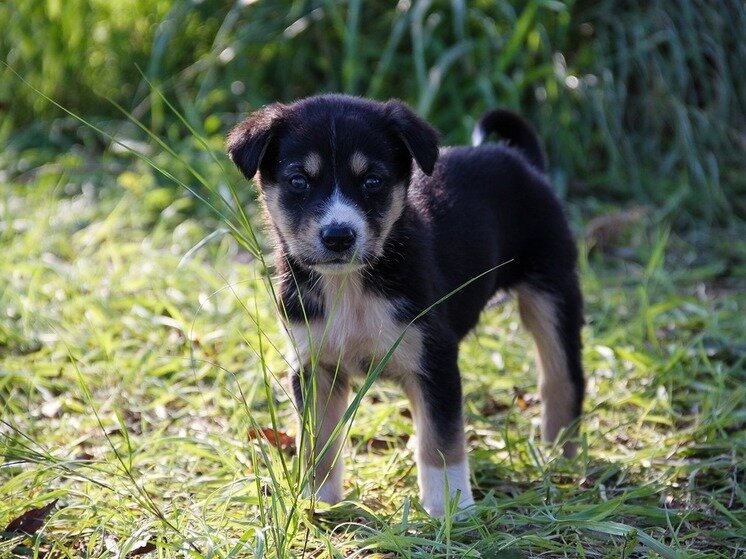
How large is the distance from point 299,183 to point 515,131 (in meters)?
1.57

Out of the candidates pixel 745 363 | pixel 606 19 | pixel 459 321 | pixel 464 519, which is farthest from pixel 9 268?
pixel 606 19

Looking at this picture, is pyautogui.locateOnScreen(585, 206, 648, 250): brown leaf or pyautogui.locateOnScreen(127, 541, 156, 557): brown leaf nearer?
pyautogui.locateOnScreen(127, 541, 156, 557): brown leaf

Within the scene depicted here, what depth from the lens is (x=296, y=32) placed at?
7.09 meters

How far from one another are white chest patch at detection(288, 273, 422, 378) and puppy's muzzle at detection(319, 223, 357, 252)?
20cm

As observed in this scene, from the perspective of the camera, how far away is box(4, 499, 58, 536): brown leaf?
10.2 ft

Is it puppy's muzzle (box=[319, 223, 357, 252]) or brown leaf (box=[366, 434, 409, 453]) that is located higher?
puppy's muzzle (box=[319, 223, 357, 252])

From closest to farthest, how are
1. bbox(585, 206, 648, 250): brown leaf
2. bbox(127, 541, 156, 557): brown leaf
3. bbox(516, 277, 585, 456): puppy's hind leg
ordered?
bbox(127, 541, 156, 557): brown leaf < bbox(516, 277, 585, 456): puppy's hind leg < bbox(585, 206, 648, 250): brown leaf

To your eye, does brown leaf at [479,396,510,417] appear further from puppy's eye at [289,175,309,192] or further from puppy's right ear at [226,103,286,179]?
puppy's right ear at [226,103,286,179]

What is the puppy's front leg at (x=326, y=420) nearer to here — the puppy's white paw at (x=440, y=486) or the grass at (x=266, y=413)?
the grass at (x=266, y=413)

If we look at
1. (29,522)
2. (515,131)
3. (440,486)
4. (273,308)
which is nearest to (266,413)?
(273,308)

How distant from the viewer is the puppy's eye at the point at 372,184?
126 inches

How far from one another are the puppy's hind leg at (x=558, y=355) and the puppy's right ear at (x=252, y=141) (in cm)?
134

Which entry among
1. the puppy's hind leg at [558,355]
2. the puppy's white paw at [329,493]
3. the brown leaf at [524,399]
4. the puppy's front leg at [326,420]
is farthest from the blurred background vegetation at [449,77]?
the puppy's white paw at [329,493]

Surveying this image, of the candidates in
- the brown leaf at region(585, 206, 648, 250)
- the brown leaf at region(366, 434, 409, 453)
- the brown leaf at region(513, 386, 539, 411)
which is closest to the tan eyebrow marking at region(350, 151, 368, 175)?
the brown leaf at region(366, 434, 409, 453)
